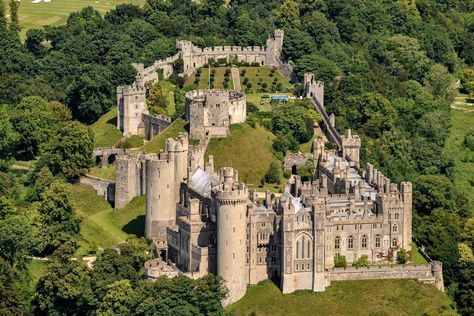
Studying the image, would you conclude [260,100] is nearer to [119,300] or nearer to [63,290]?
[63,290]

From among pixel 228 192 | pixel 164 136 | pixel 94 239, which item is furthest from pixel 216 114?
pixel 228 192

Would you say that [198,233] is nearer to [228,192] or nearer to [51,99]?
[228,192]

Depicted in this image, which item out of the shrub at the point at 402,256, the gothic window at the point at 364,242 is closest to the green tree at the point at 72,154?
the gothic window at the point at 364,242

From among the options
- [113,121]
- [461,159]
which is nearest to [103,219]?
[113,121]

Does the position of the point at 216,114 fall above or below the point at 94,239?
above

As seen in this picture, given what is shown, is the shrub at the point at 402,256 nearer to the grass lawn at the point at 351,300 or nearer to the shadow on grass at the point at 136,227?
the grass lawn at the point at 351,300
